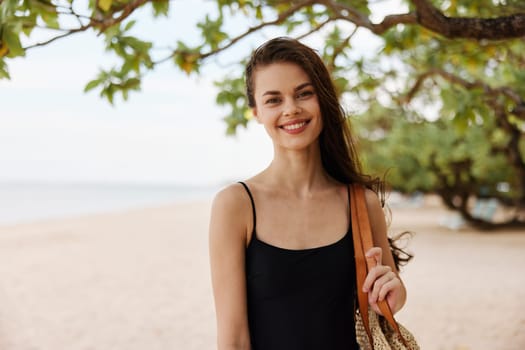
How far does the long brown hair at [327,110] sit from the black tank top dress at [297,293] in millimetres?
403

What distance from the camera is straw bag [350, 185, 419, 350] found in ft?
6.43

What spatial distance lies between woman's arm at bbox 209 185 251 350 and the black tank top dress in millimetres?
63

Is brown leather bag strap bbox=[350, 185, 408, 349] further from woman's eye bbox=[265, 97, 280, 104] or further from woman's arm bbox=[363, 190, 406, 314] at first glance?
woman's eye bbox=[265, 97, 280, 104]

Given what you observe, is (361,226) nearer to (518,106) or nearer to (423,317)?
(518,106)

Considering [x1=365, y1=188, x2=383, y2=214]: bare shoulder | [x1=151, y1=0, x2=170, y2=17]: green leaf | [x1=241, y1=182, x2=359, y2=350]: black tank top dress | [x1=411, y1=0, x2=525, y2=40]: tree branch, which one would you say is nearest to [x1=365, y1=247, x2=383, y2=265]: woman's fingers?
[x1=241, y1=182, x2=359, y2=350]: black tank top dress

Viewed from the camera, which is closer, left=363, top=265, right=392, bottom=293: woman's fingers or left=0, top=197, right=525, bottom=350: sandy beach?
left=363, top=265, right=392, bottom=293: woman's fingers

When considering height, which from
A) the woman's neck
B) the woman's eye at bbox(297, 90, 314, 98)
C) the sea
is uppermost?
the woman's eye at bbox(297, 90, 314, 98)

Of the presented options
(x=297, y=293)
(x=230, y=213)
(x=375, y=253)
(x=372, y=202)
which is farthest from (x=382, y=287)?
(x=230, y=213)

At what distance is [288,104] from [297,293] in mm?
703

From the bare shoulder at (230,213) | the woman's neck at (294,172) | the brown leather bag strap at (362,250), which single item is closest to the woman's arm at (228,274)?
the bare shoulder at (230,213)

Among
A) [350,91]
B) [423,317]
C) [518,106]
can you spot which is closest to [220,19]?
[350,91]

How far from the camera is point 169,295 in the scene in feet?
34.9

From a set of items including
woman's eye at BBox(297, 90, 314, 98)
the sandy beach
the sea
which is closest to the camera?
woman's eye at BBox(297, 90, 314, 98)

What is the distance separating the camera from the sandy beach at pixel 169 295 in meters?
7.50
